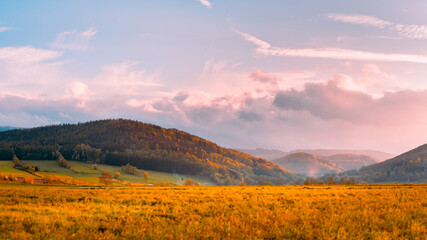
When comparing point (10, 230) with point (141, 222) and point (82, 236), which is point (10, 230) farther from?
point (141, 222)

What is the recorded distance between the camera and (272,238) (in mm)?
11312

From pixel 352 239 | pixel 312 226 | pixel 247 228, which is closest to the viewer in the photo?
pixel 352 239

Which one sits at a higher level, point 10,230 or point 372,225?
point 372,225

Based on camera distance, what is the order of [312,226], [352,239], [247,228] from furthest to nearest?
[312,226]
[247,228]
[352,239]

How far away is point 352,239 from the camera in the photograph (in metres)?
10.8

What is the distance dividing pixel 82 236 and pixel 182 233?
4.21m

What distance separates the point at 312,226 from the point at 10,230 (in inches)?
558

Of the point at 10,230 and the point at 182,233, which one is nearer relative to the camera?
the point at 182,233

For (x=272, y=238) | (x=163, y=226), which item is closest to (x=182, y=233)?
(x=163, y=226)

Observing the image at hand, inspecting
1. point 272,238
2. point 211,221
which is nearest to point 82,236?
point 211,221

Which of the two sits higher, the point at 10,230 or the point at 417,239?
the point at 417,239

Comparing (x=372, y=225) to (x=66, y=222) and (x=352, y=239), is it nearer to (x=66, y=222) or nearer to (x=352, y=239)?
(x=352, y=239)

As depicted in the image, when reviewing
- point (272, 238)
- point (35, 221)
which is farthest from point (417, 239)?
point (35, 221)

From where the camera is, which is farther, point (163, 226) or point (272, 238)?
point (163, 226)
